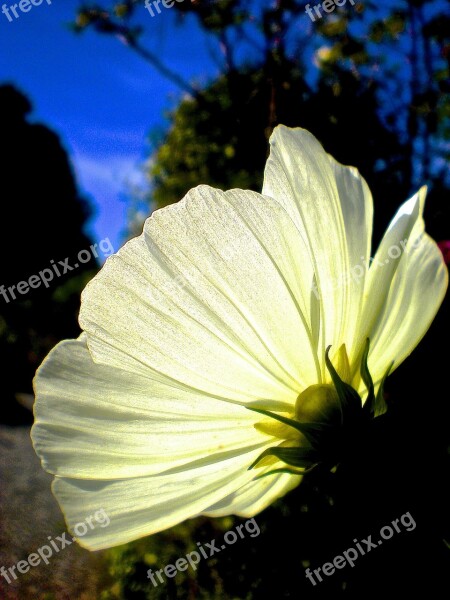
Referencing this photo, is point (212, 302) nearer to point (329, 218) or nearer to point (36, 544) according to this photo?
point (329, 218)

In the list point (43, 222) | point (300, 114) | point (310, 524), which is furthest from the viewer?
point (43, 222)

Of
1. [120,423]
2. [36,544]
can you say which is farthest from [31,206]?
[120,423]

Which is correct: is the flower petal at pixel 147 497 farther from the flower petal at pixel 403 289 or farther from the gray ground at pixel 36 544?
the gray ground at pixel 36 544

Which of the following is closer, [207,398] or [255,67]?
[207,398]

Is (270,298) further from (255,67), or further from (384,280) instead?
(255,67)

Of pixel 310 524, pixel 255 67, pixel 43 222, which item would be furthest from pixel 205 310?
pixel 43 222

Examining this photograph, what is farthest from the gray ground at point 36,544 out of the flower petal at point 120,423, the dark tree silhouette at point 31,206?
the dark tree silhouette at point 31,206
